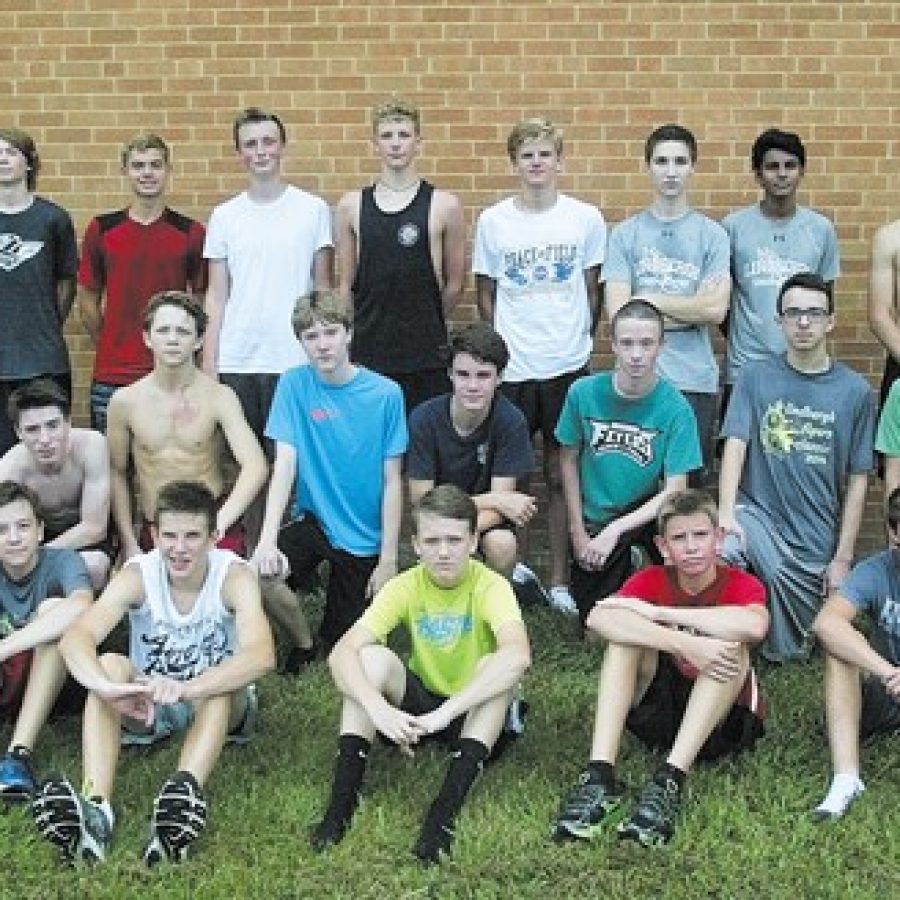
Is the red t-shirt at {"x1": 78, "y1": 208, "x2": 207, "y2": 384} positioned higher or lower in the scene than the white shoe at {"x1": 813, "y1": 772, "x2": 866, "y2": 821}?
higher

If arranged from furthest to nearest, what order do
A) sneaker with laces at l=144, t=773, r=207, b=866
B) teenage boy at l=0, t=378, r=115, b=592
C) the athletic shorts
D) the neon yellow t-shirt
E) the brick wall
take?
the brick wall, teenage boy at l=0, t=378, r=115, b=592, the athletic shorts, the neon yellow t-shirt, sneaker with laces at l=144, t=773, r=207, b=866

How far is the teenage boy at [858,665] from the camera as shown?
5.58m

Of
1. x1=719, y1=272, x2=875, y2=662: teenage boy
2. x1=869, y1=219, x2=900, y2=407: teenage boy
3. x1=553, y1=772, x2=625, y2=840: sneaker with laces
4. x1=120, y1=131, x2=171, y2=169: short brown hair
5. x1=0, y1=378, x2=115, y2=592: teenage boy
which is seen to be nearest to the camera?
x1=553, y1=772, x2=625, y2=840: sneaker with laces

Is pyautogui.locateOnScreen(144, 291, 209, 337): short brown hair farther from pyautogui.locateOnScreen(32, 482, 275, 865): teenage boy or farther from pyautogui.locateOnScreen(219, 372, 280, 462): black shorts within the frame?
pyautogui.locateOnScreen(32, 482, 275, 865): teenage boy

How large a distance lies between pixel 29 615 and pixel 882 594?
313cm

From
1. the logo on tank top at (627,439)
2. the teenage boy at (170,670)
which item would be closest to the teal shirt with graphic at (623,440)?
the logo on tank top at (627,439)

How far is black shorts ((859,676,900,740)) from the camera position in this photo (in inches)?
233

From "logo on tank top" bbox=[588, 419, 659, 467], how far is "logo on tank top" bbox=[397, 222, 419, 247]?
1.24m

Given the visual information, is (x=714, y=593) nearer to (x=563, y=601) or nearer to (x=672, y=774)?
(x=672, y=774)

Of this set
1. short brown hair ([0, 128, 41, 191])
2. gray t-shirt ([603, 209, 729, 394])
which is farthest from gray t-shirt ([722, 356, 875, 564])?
short brown hair ([0, 128, 41, 191])

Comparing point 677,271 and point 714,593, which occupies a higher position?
point 677,271

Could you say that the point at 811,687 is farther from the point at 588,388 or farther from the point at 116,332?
the point at 116,332

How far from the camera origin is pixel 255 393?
766 centimetres

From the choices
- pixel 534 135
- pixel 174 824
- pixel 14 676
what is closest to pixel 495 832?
pixel 174 824
